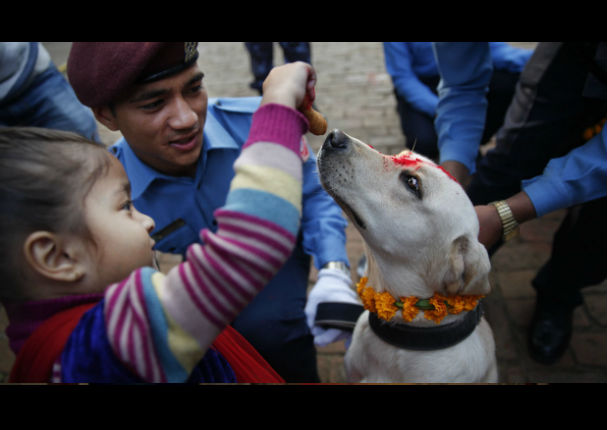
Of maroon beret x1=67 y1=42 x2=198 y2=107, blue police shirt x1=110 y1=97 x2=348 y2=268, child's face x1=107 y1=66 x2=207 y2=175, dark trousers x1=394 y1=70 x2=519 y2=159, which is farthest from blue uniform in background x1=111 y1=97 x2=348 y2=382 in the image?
dark trousers x1=394 y1=70 x2=519 y2=159

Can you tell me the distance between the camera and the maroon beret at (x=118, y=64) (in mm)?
930

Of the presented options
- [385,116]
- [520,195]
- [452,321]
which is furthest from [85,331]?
[385,116]

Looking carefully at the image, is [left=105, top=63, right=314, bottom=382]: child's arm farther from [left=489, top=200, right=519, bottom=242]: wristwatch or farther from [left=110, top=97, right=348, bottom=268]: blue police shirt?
[left=489, top=200, right=519, bottom=242]: wristwatch

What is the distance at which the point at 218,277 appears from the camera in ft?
2.03

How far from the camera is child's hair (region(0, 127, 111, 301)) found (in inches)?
25.5

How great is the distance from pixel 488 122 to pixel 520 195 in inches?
49.6

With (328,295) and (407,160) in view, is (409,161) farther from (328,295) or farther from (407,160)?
(328,295)

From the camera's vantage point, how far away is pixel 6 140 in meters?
0.68

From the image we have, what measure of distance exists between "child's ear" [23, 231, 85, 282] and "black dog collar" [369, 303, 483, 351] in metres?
1.05

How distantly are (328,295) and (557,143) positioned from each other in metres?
1.45

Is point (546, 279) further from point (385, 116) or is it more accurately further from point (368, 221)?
point (368, 221)

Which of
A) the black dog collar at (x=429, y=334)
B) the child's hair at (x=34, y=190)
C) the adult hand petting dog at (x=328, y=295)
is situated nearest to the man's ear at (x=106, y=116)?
the child's hair at (x=34, y=190)

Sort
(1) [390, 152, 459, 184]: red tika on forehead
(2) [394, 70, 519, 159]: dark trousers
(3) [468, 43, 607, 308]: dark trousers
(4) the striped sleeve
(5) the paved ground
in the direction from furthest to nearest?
(2) [394, 70, 519, 159]: dark trousers, (5) the paved ground, (3) [468, 43, 607, 308]: dark trousers, (1) [390, 152, 459, 184]: red tika on forehead, (4) the striped sleeve

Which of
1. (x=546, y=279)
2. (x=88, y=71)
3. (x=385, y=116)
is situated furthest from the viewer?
(x=385, y=116)
